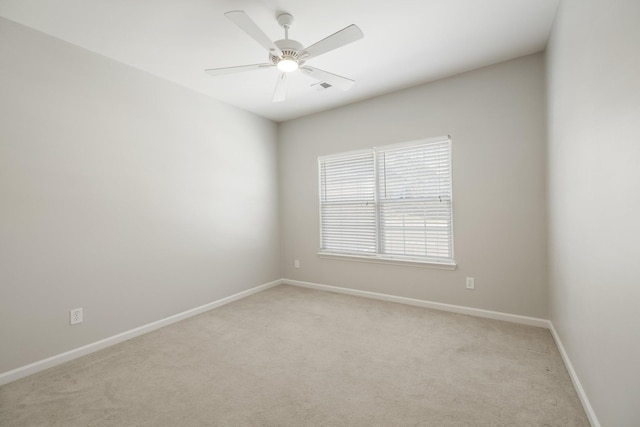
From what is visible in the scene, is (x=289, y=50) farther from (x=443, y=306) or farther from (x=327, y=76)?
(x=443, y=306)

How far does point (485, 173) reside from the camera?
3.05 meters

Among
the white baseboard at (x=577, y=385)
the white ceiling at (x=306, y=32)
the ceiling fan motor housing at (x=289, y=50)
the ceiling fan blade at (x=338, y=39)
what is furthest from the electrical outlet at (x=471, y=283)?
the ceiling fan motor housing at (x=289, y=50)

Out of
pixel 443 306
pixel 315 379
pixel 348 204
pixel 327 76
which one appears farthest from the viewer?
pixel 348 204

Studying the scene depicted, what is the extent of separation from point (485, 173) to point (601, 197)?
5.50 feet

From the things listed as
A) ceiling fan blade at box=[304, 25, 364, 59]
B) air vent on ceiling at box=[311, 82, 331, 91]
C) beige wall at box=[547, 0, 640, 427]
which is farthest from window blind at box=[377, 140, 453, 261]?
ceiling fan blade at box=[304, 25, 364, 59]

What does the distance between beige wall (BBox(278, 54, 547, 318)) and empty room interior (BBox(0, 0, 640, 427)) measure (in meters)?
0.02

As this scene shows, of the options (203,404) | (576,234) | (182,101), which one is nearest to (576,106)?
(576,234)

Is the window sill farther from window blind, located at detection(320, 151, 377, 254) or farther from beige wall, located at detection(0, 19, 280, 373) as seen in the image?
beige wall, located at detection(0, 19, 280, 373)

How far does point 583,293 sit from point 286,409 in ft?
6.41

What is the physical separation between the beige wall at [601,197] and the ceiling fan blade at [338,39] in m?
1.23

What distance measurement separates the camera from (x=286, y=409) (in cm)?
175

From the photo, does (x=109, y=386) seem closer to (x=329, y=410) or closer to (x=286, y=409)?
(x=286, y=409)

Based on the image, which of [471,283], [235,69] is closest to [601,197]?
[471,283]

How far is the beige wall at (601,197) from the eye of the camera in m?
1.15
